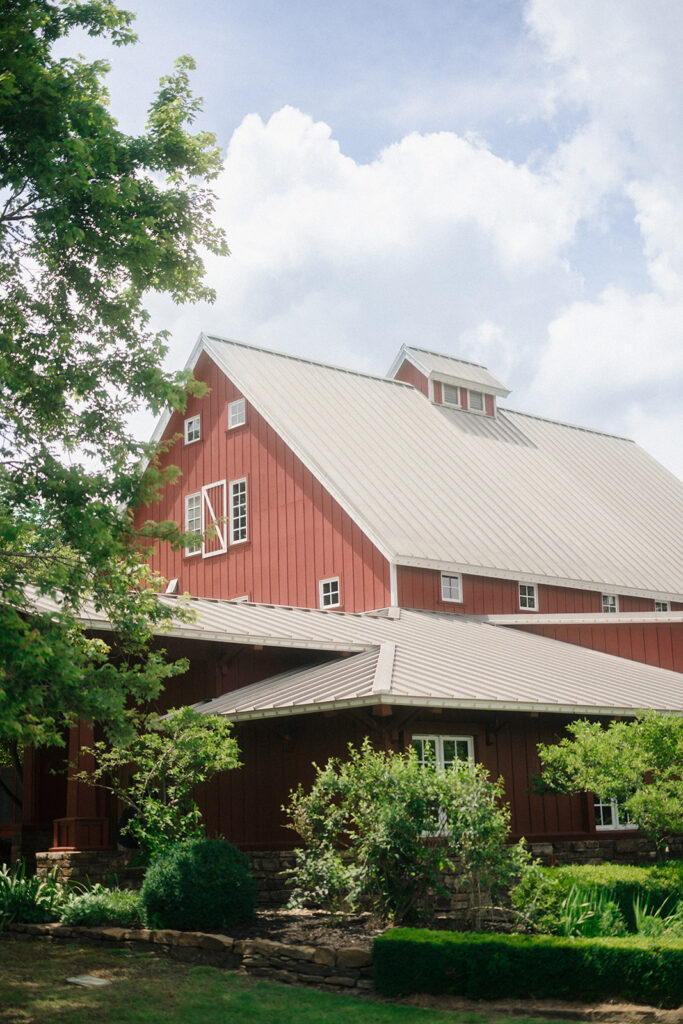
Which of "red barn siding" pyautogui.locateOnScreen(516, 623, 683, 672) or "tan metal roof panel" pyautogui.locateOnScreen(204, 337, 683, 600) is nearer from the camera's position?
"red barn siding" pyautogui.locateOnScreen(516, 623, 683, 672)

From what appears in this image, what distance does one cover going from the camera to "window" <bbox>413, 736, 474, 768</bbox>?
17.4 m

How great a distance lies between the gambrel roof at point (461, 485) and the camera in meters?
25.9

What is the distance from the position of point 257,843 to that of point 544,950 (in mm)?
8295

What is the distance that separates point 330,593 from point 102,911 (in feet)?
39.5

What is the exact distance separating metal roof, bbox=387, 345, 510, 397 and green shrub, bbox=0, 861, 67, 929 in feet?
69.8

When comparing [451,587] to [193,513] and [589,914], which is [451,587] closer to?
[193,513]

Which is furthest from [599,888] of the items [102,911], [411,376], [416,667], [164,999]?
[411,376]

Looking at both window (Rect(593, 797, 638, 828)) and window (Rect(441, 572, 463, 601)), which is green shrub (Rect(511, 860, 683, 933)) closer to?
window (Rect(593, 797, 638, 828))

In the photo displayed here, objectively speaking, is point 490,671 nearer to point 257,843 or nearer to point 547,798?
point 547,798

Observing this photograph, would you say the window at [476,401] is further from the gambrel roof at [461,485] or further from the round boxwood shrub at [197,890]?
the round boxwood shrub at [197,890]

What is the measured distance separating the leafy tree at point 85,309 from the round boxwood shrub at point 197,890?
7.83 ft

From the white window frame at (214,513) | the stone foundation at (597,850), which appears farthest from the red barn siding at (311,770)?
the white window frame at (214,513)

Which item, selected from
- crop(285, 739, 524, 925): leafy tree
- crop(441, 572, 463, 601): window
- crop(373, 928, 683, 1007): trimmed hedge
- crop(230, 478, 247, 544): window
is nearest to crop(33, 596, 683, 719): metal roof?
crop(441, 572, 463, 601): window

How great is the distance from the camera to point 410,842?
12742 millimetres
